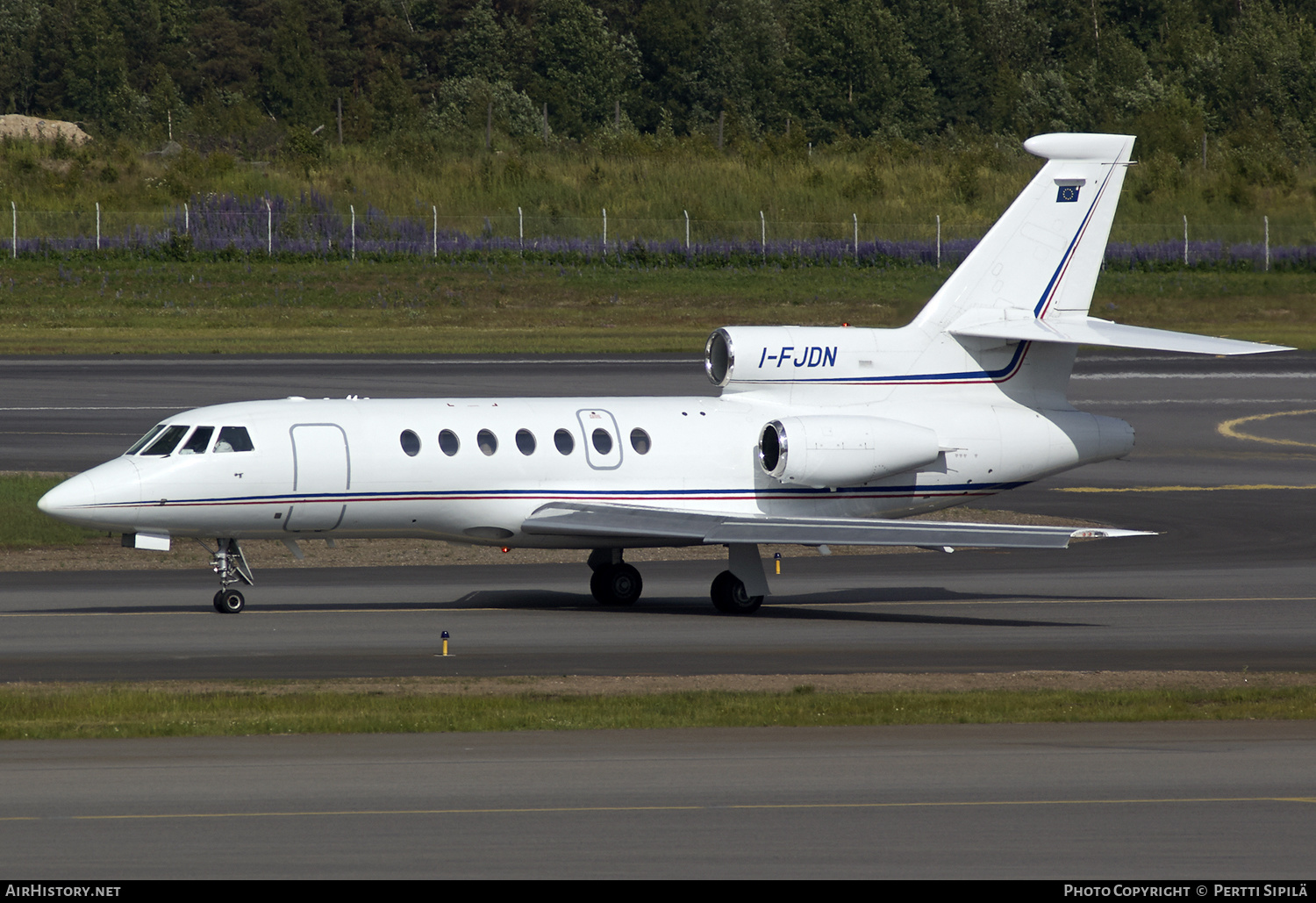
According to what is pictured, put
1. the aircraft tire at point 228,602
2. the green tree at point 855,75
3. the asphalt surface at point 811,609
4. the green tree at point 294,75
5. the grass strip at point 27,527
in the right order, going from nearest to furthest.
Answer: the asphalt surface at point 811,609 < the aircraft tire at point 228,602 < the grass strip at point 27,527 < the green tree at point 855,75 < the green tree at point 294,75

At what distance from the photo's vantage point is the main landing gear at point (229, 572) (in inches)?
945

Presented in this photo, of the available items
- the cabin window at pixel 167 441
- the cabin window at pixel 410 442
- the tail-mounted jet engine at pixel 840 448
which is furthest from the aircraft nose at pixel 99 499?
the tail-mounted jet engine at pixel 840 448

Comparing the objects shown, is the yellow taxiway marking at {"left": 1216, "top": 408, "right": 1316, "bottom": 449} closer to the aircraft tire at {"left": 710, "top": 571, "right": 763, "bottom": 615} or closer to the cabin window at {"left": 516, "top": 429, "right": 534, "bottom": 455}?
the aircraft tire at {"left": 710, "top": 571, "right": 763, "bottom": 615}

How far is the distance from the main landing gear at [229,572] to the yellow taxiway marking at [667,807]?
1096 cm

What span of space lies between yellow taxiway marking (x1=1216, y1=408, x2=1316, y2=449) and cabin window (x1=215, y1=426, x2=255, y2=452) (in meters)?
28.9

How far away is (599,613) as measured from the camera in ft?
81.3

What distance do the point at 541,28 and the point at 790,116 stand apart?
20601mm

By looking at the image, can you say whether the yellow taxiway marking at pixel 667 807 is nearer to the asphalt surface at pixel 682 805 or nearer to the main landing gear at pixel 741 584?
the asphalt surface at pixel 682 805

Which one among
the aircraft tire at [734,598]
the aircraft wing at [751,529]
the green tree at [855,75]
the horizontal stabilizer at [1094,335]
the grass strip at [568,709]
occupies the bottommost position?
the grass strip at [568,709]

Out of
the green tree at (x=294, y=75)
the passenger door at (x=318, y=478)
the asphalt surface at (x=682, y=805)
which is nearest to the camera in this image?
the asphalt surface at (x=682, y=805)

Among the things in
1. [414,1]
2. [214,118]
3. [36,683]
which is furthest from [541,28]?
[36,683]

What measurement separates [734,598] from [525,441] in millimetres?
3865

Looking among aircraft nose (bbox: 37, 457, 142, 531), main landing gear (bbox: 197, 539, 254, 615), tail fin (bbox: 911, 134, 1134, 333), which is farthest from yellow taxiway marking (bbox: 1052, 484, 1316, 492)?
aircraft nose (bbox: 37, 457, 142, 531)

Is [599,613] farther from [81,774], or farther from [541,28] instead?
[541,28]
